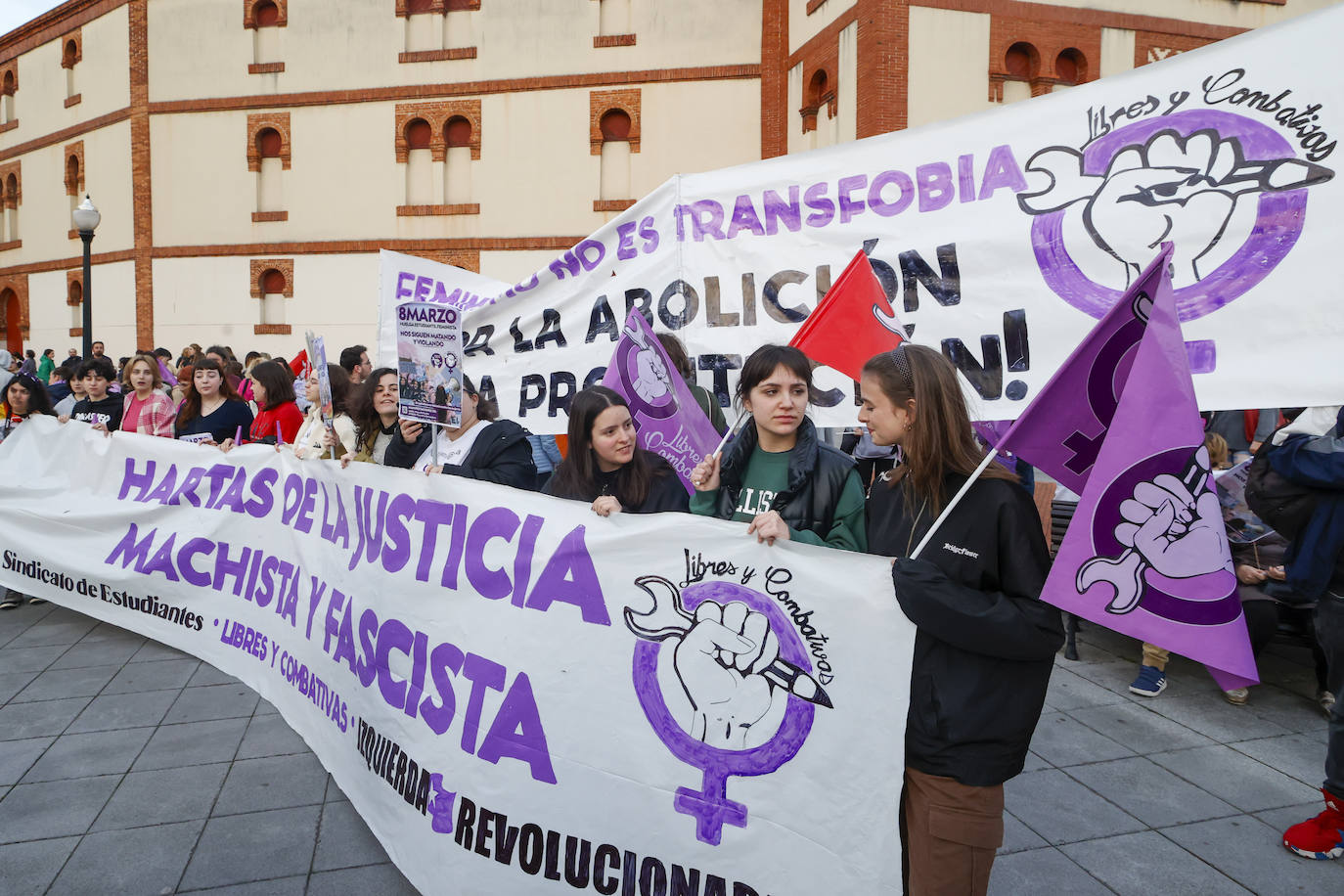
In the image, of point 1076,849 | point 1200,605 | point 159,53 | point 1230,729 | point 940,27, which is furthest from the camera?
point 159,53

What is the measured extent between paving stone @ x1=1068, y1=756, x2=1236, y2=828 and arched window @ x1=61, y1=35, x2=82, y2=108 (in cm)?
3151

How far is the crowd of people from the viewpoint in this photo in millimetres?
2260

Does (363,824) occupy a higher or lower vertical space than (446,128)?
lower

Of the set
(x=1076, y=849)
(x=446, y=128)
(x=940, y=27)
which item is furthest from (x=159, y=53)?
(x=1076, y=849)

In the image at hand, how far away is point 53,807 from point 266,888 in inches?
50.3

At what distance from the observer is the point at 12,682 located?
5289 mm

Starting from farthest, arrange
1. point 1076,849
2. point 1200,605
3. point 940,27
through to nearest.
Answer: point 940,27
point 1076,849
point 1200,605

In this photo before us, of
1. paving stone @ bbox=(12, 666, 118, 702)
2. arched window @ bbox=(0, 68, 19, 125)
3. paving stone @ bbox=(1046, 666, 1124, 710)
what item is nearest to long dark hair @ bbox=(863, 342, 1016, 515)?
paving stone @ bbox=(1046, 666, 1124, 710)

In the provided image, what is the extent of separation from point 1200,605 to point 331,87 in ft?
79.6

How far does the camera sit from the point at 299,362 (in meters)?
11.1

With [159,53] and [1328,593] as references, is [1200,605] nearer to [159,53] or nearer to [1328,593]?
[1328,593]

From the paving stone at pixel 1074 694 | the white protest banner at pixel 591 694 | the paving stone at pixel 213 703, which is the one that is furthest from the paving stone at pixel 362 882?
the paving stone at pixel 1074 694

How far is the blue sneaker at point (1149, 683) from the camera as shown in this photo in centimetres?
514

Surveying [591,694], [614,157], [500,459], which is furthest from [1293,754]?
[614,157]
